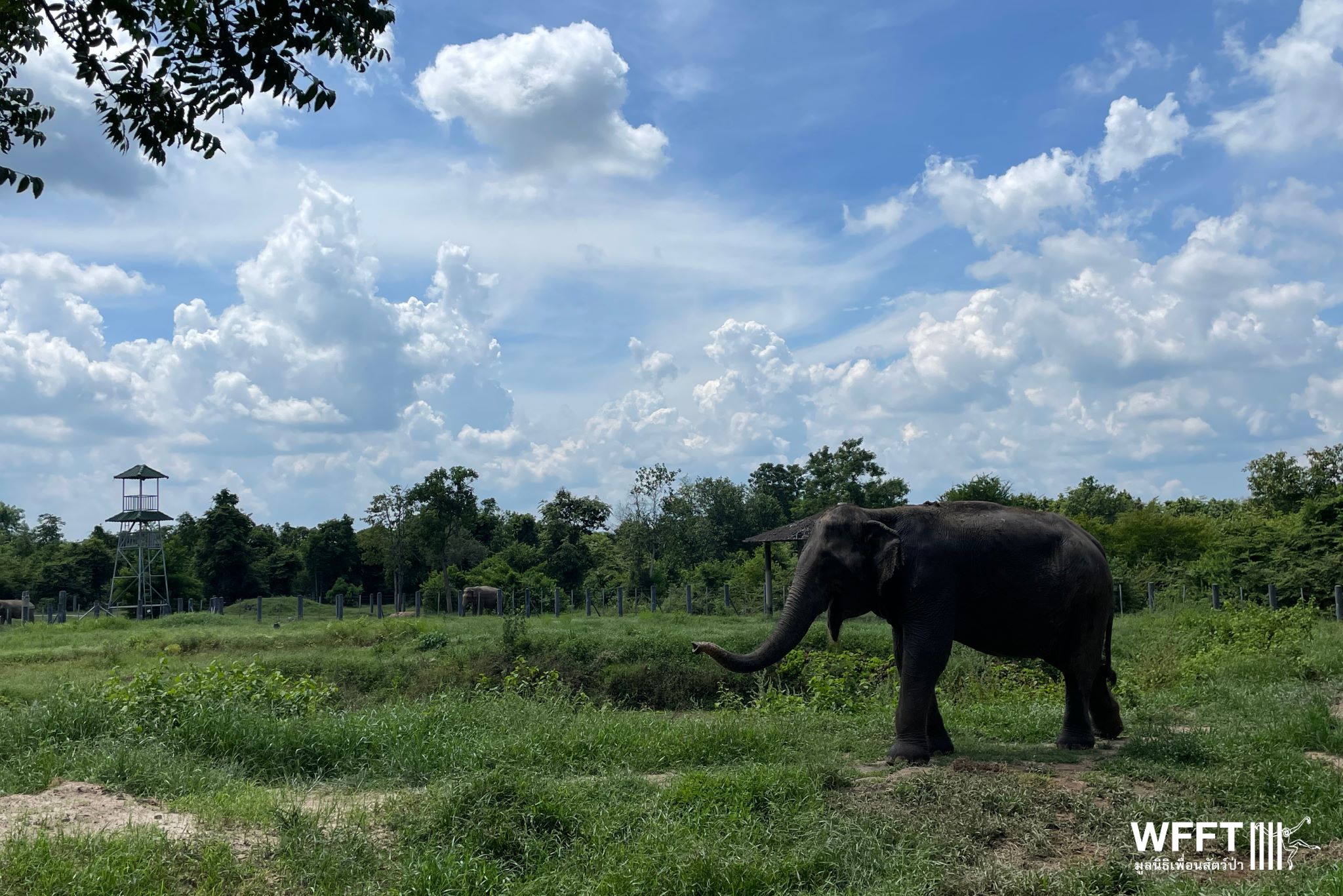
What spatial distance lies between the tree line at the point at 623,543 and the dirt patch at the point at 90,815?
3086 centimetres

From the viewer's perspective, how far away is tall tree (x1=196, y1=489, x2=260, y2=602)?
53.6m

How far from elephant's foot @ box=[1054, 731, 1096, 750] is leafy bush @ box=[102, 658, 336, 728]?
26.5 feet

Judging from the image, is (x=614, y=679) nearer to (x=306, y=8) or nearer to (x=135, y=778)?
(x=135, y=778)

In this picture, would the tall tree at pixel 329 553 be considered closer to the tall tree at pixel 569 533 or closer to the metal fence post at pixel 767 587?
the tall tree at pixel 569 533

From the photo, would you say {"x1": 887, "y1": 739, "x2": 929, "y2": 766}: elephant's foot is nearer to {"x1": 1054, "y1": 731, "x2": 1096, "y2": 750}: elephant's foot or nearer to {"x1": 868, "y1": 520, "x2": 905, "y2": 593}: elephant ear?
{"x1": 868, "y1": 520, "x2": 905, "y2": 593}: elephant ear

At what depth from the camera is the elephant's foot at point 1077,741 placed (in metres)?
9.66

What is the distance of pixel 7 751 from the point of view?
9258 mm

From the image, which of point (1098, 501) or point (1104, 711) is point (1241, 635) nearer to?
point (1104, 711)

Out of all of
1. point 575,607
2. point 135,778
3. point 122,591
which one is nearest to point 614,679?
point 135,778

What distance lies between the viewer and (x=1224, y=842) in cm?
669

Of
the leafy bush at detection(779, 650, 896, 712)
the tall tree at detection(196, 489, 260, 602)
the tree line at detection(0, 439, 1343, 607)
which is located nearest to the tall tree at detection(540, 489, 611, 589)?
the tree line at detection(0, 439, 1343, 607)

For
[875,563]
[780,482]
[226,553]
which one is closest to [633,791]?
[875,563]

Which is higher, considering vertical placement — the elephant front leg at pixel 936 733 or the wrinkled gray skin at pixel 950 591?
the wrinkled gray skin at pixel 950 591

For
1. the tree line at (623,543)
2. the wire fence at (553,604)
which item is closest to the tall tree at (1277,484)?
the tree line at (623,543)
